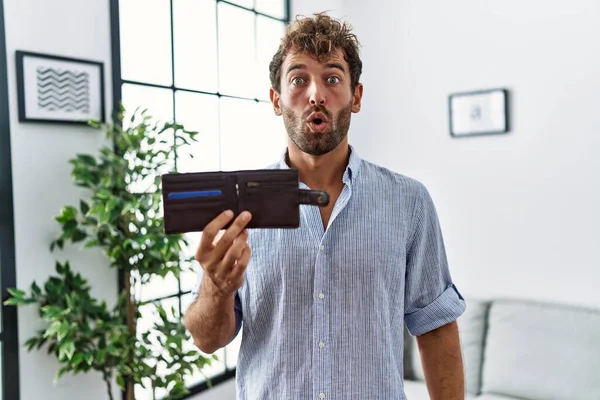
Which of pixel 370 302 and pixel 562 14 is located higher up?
pixel 562 14

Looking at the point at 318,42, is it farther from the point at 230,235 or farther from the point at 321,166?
the point at 230,235

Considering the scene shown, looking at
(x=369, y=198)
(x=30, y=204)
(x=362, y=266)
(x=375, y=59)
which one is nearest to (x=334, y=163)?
(x=369, y=198)

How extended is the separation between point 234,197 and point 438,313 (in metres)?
0.54

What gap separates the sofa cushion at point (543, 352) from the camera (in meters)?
2.33

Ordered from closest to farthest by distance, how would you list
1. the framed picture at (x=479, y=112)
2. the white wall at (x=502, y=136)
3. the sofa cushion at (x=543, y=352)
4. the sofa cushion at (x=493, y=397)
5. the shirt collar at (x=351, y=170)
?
1. the shirt collar at (x=351, y=170)
2. the sofa cushion at (x=543, y=352)
3. the sofa cushion at (x=493, y=397)
4. the white wall at (x=502, y=136)
5. the framed picture at (x=479, y=112)

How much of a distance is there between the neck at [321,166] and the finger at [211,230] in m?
0.32

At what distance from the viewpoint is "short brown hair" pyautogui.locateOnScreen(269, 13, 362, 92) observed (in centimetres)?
117

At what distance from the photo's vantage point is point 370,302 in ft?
3.58

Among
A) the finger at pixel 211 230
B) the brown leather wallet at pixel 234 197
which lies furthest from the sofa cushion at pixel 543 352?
the finger at pixel 211 230

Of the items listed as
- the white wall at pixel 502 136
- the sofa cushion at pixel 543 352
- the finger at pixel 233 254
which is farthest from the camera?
the white wall at pixel 502 136

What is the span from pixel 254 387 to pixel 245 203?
1.35ft

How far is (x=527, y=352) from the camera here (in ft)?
8.16

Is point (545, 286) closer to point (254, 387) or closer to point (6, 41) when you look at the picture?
point (254, 387)

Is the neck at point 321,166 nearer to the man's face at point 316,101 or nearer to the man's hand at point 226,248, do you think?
the man's face at point 316,101
